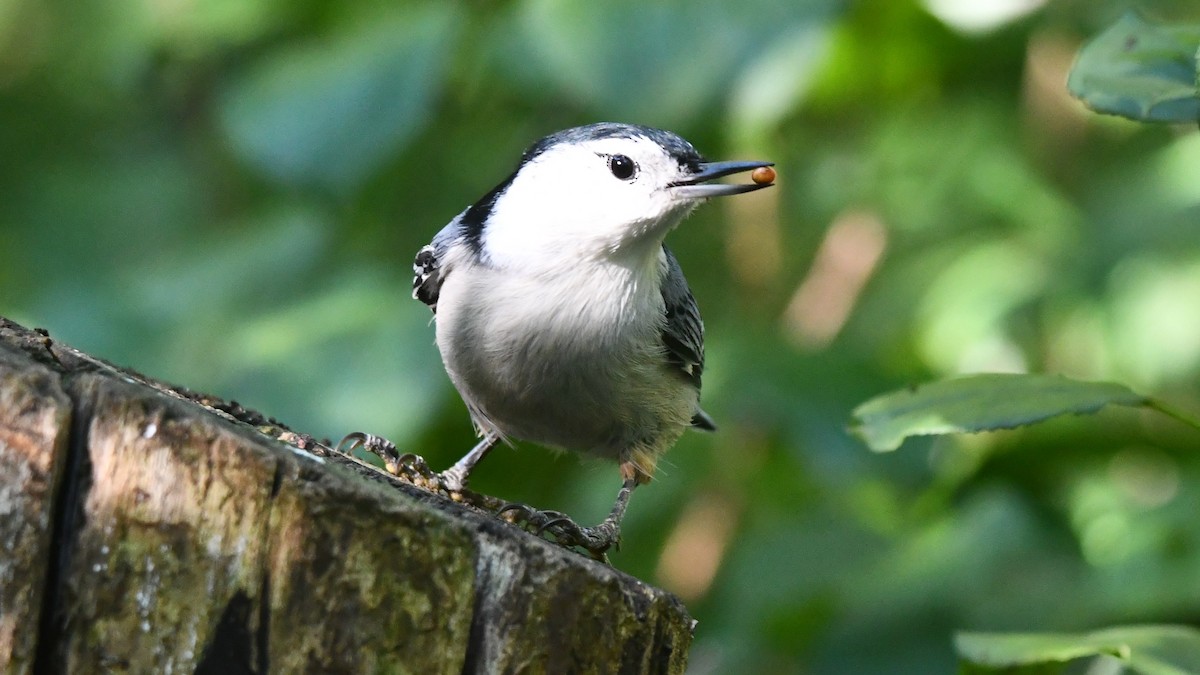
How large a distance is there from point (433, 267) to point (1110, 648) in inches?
73.5

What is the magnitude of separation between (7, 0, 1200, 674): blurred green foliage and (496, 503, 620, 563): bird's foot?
50cm

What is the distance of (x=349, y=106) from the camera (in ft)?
10.3

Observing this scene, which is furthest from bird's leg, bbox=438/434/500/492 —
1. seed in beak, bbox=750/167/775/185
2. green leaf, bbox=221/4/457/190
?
seed in beak, bbox=750/167/775/185

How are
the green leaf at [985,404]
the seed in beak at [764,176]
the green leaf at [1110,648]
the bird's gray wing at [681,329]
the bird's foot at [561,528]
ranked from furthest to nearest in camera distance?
the bird's gray wing at [681,329] < the seed in beak at [764,176] < the bird's foot at [561,528] < the green leaf at [985,404] < the green leaf at [1110,648]

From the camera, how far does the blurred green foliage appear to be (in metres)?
3.10

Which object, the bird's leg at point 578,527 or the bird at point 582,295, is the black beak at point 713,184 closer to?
the bird at point 582,295

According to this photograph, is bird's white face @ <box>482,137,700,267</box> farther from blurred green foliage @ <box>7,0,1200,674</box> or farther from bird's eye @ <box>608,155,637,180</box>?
blurred green foliage @ <box>7,0,1200,674</box>

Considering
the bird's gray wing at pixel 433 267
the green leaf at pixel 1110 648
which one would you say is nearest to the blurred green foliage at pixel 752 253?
the bird's gray wing at pixel 433 267

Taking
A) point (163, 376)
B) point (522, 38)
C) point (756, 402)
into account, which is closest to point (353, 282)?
point (163, 376)

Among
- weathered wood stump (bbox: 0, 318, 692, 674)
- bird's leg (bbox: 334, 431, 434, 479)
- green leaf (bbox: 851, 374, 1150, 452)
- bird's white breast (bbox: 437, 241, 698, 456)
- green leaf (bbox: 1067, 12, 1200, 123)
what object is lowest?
weathered wood stump (bbox: 0, 318, 692, 674)

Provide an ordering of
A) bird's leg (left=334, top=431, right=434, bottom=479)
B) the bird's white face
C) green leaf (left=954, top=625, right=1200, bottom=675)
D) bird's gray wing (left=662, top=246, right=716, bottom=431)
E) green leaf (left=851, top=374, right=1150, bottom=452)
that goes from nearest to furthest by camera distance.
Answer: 1. green leaf (left=954, top=625, right=1200, bottom=675)
2. green leaf (left=851, top=374, right=1150, bottom=452)
3. bird's leg (left=334, top=431, right=434, bottom=479)
4. the bird's white face
5. bird's gray wing (left=662, top=246, right=716, bottom=431)

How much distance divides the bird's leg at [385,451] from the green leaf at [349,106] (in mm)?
782

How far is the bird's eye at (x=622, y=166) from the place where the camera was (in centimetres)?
290

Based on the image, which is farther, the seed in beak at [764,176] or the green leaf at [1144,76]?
the seed in beak at [764,176]
